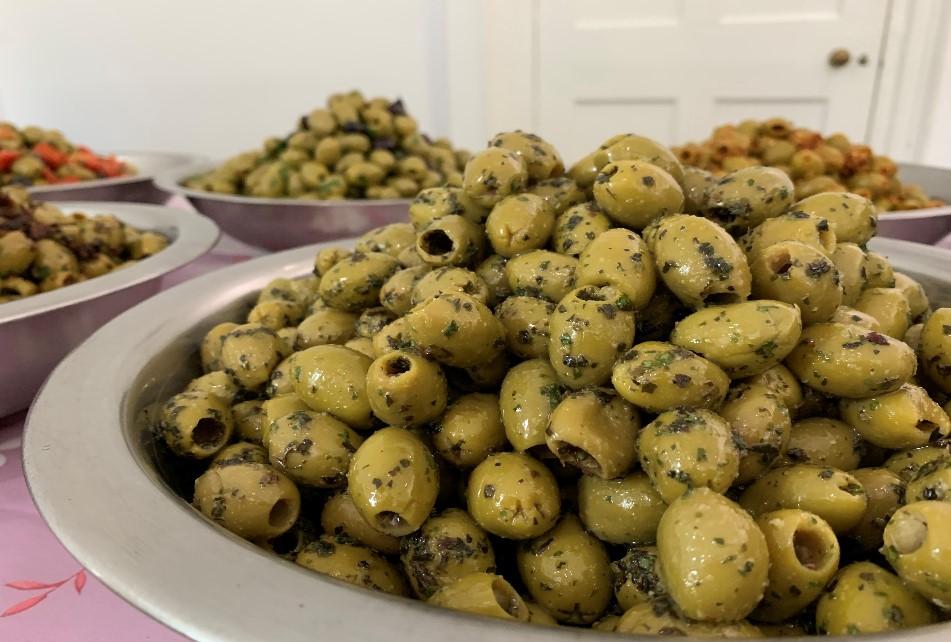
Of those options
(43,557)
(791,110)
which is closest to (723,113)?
(791,110)

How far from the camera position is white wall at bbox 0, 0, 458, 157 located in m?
2.52

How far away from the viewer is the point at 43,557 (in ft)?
1.88

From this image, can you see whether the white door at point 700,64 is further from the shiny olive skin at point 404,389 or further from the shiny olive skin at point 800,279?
the shiny olive skin at point 404,389

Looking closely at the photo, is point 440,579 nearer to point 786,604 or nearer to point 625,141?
point 786,604

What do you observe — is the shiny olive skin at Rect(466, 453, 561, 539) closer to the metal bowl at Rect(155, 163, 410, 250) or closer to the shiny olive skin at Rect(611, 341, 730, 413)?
the shiny olive skin at Rect(611, 341, 730, 413)

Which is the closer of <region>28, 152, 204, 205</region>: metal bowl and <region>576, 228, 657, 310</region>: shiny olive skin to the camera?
<region>576, 228, 657, 310</region>: shiny olive skin

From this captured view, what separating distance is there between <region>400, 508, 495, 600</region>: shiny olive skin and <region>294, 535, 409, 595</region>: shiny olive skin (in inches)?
0.5

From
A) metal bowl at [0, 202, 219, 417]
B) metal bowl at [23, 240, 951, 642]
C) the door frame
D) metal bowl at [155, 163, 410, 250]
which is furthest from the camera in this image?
the door frame

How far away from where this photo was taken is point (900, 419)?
1.55 feet

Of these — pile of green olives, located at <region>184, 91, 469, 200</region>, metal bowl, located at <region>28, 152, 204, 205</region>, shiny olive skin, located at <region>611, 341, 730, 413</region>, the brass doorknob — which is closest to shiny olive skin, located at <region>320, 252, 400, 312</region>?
shiny olive skin, located at <region>611, 341, 730, 413</region>

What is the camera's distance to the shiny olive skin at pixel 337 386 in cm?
53

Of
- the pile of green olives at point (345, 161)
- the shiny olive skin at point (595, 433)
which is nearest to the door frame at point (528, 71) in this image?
the pile of green olives at point (345, 161)

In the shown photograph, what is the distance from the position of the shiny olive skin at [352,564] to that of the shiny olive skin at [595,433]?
14 centimetres

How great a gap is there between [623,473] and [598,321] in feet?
0.33
